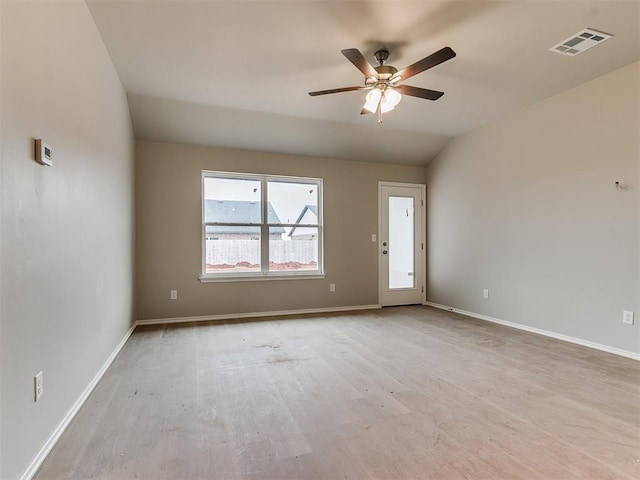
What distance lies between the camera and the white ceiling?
2465 mm

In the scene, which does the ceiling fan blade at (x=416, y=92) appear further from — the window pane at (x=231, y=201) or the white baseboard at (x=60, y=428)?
the white baseboard at (x=60, y=428)

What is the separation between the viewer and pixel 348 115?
4.41m

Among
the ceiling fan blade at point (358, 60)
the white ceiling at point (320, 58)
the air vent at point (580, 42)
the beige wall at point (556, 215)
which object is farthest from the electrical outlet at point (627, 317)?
the ceiling fan blade at point (358, 60)

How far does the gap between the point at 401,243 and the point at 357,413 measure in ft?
13.0

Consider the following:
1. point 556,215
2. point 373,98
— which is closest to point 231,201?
point 373,98

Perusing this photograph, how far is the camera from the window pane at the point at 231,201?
4824mm

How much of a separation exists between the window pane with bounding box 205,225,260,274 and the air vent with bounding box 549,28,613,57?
392 cm

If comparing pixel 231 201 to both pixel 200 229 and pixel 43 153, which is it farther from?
pixel 43 153

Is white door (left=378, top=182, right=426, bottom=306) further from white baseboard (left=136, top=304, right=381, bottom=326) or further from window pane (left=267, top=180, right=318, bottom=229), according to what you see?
window pane (left=267, top=180, right=318, bottom=229)

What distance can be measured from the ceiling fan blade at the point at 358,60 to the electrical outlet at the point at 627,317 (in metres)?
3.17

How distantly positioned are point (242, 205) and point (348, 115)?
1936mm

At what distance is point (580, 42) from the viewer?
9.20ft

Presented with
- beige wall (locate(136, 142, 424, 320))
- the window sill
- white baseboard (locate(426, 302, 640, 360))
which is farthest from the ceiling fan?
white baseboard (locate(426, 302, 640, 360))

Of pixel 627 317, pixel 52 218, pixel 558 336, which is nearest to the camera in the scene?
pixel 52 218
